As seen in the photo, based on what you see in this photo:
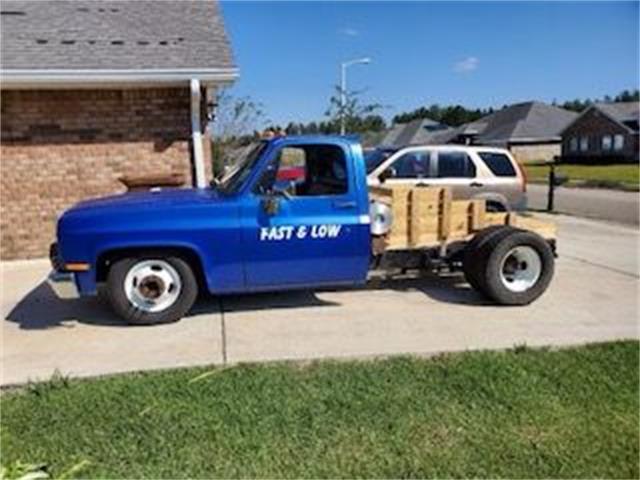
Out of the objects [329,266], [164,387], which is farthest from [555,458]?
[329,266]

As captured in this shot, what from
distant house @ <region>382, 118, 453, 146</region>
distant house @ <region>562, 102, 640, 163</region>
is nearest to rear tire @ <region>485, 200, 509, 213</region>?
distant house @ <region>562, 102, 640, 163</region>

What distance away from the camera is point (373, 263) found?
7488 mm

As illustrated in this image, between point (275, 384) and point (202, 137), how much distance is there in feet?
21.4

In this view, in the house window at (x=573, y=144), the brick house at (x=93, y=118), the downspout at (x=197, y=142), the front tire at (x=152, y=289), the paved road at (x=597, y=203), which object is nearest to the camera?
A: the front tire at (x=152, y=289)

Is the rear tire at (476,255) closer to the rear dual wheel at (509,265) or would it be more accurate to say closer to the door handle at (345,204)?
the rear dual wheel at (509,265)

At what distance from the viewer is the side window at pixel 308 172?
7.07 meters

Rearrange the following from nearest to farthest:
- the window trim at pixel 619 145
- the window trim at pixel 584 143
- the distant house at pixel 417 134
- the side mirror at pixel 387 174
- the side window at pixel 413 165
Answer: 1. the side mirror at pixel 387 174
2. the side window at pixel 413 165
3. the window trim at pixel 619 145
4. the window trim at pixel 584 143
5. the distant house at pixel 417 134

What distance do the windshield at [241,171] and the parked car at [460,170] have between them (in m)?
4.82

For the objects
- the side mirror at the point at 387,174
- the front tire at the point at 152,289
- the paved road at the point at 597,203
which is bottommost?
the paved road at the point at 597,203

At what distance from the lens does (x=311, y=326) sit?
22.1ft

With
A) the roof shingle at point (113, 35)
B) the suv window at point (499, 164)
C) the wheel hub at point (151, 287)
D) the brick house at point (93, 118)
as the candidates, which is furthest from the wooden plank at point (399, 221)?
the suv window at point (499, 164)

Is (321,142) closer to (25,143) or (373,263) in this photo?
(373,263)

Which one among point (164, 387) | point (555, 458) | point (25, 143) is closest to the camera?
point (555, 458)

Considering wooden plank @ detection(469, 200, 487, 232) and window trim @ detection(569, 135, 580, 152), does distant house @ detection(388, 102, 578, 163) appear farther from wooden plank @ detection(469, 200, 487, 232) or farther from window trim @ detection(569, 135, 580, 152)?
wooden plank @ detection(469, 200, 487, 232)
